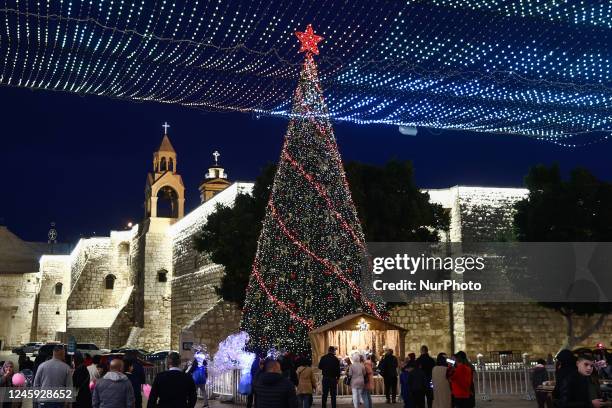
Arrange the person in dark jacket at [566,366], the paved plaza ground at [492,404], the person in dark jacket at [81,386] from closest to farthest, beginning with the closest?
the person in dark jacket at [566,366]
the person in dark jacket at [81,386]
the paved plaza ground at [492,404]

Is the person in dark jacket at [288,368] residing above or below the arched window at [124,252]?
below

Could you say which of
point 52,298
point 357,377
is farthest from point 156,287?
point 357,377

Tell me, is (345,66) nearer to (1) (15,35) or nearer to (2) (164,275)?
(1) (15,35)

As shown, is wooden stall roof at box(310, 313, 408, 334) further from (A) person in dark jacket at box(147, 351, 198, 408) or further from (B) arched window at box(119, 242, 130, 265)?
(B) arched window at box(119, 242, 130, 265)

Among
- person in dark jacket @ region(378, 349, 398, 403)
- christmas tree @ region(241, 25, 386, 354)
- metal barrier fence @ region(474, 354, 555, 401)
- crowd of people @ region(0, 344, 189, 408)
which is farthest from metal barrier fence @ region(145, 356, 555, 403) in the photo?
crowd of people @ region(0, 344, 189, 408)

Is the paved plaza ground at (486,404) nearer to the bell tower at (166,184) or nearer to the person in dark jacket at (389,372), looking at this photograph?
the person in dark jacket at (389,372)

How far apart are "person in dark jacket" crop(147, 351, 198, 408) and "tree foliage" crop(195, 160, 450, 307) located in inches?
659

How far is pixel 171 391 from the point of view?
257 inches

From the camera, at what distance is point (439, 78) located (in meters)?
13.7

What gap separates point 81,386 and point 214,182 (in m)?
35.3

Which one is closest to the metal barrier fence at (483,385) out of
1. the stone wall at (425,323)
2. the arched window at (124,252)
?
the stone wall at (425,323)

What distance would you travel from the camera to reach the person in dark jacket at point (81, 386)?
8.14 meters

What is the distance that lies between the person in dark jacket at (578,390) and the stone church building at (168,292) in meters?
18.7

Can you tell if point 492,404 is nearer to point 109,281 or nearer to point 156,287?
point 156,287
